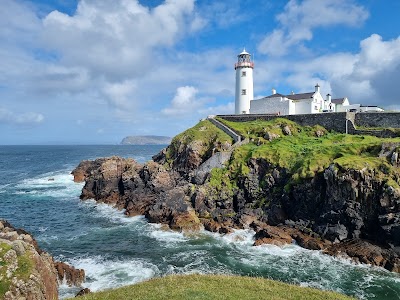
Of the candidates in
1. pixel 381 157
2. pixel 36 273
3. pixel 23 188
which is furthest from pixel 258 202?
pixel 23 188

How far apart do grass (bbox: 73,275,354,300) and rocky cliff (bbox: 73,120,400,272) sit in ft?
49.9

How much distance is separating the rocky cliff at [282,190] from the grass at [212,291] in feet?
49.9

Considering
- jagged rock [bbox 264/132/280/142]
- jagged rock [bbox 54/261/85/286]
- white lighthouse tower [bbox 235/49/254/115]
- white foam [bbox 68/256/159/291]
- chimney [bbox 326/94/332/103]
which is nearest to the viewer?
jagged rock [bbox 54/261/85/286]

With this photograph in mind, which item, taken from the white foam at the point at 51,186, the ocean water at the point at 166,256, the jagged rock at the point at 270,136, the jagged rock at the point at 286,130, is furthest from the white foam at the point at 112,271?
the jagged rock at the point at 286,130

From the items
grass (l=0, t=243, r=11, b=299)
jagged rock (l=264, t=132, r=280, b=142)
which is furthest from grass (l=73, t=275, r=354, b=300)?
jagged rock (l=264, t=132, r=280, b=142)

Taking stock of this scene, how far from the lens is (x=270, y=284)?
20516 millimetres

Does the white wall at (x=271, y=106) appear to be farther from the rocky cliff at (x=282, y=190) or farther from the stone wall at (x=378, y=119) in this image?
the stone wall at (x=378, y=119)

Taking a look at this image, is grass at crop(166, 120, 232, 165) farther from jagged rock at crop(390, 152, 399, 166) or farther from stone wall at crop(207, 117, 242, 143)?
jagged rock at crop(390, 152, 399, 166)

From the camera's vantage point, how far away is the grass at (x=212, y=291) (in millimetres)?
18047

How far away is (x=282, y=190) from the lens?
144 feet

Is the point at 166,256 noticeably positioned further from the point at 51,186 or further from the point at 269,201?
the point at 51,186

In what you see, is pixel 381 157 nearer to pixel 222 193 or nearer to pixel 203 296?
pixel 222 193

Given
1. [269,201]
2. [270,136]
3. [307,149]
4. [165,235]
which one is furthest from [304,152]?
[165,235]

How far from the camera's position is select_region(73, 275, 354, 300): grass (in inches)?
711
